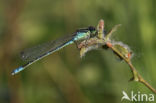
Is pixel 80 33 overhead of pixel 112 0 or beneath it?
beneath

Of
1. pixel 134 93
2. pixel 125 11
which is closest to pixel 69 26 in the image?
pixel 125 11

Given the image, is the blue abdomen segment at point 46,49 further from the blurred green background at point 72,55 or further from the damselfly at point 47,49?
the blurred green background at point 72,55

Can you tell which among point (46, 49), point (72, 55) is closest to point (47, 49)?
point (46, 49)

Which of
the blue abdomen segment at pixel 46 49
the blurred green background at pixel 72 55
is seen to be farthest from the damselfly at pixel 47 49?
the blurred green background at pixel 72 55

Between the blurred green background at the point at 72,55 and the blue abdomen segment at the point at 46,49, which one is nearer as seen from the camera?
the blue abdomen segment at the point at 46,49

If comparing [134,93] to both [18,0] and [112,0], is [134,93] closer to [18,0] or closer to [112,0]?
[112,0]

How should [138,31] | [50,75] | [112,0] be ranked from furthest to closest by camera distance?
1. [50,75]
2. [112,0]
3. [138,31]

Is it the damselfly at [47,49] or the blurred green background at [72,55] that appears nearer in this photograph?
the damselfly at [47,49]

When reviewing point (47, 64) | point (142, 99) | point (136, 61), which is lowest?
point (142, 99)

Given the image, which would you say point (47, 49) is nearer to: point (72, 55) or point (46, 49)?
point (46, 49)
